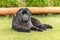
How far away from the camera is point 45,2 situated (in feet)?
37.8

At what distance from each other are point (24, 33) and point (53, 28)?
117 centimetres

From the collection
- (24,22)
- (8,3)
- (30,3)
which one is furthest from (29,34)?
(30,3)

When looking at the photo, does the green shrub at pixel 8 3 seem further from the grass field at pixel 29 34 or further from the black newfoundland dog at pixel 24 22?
the black newfoundland dog at pixel 24 22

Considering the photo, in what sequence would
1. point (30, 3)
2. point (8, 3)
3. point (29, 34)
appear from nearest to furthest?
point (29, 34), point (8, 3), point (30, 3)

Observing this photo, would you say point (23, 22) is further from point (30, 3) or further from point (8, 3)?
point (30, 3)

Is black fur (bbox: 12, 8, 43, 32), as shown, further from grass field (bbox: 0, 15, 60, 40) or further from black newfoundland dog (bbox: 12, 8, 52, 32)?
grass field (bbox: 0, 15, 60, 40)

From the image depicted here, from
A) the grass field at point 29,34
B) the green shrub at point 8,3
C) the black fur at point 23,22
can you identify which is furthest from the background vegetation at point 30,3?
the black fur at point 23,22

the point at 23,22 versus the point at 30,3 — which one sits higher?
the point at 23,22

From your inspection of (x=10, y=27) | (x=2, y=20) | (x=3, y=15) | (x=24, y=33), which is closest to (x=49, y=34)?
(x=24, y=33)

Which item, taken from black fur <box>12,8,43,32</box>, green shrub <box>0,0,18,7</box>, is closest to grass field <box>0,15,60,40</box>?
black fur <box>12,8,43,32</box>

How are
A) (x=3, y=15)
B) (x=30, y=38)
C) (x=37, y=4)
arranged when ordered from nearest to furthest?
(x=30, y=38) < (x=3, y=15) < (x=37, y=4)

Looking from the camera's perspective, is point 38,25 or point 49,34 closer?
point 49,34

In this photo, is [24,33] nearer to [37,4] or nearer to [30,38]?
[30,38]

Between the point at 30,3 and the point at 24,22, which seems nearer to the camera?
the point at 24,22
